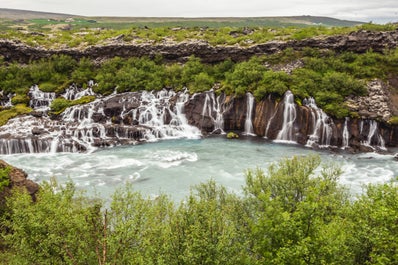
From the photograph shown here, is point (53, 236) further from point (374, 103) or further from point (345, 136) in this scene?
point (374, 103)

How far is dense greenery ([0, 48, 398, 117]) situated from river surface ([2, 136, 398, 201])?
343 inches

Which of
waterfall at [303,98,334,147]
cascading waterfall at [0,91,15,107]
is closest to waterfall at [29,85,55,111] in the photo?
cascading waterfall at [0,91,15,107]

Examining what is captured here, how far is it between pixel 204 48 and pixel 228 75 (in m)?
11.1

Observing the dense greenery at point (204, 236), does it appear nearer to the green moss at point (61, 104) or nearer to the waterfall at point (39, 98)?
the green moss at point (61, 104)

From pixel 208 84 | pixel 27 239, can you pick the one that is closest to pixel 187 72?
pixel 208 84

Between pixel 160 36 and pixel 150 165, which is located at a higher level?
pixel 160 36

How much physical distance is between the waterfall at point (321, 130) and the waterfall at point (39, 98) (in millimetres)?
42487

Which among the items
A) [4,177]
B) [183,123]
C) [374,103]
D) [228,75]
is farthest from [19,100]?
[374,103]

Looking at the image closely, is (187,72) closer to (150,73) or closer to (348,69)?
(150,73)

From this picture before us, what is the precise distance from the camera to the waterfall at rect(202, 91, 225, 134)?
4953 centimetres

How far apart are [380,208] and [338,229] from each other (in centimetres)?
211

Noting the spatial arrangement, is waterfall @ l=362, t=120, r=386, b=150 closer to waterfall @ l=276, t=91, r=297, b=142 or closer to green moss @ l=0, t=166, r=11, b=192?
waterfall @ l=276, t=91, r=297, b=142

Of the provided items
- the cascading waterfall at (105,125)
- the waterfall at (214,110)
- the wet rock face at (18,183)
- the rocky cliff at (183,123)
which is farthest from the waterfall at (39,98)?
the wet rock face at (18,183)

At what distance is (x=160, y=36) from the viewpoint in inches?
2758
